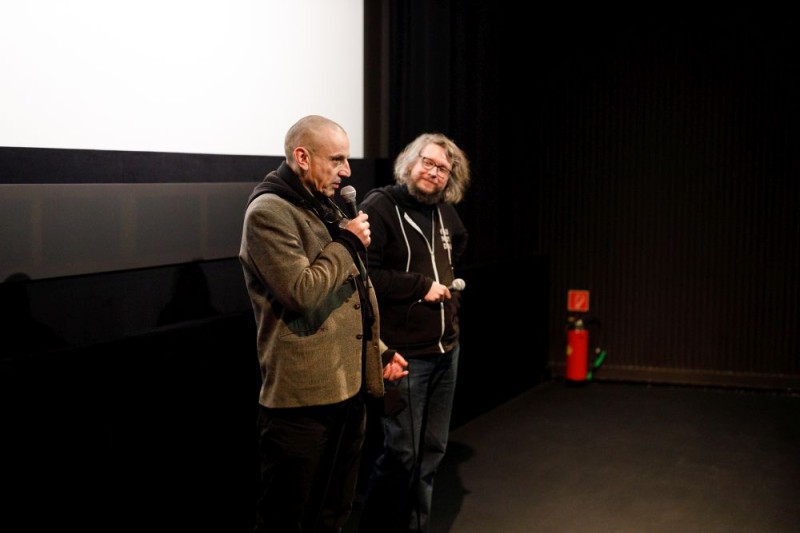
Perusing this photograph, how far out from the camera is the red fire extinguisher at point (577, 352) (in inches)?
213

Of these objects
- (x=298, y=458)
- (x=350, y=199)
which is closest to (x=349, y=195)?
(x=350, y=199)

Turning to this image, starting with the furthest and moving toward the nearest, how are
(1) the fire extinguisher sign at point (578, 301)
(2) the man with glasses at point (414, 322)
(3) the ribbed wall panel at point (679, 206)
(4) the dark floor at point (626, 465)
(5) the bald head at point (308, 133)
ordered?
(1) the fire extinguisher sign at point (578, 301) < (3) the ribbed wall panel at point (679, 206) < (4) the dark floor at point (626, 465) < (2) the man with glasses at point (414, 322) < (5) the bald head at point (308, 133)

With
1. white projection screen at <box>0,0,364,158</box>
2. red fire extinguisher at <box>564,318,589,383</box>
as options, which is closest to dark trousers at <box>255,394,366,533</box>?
white projection screen at <box>0,0,364,158</box>

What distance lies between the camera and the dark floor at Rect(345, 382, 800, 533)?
327 centimetres

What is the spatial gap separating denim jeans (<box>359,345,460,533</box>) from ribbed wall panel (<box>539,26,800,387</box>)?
9.75 feet

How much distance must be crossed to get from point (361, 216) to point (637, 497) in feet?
6.41

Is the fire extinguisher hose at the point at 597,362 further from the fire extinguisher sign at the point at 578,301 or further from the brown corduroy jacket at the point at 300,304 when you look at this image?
the brown corduroy jacket at the point at 300,304

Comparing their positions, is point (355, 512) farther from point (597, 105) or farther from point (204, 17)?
point (597, 105)

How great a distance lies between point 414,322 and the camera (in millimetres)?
2729

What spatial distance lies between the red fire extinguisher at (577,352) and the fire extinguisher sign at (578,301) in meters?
0.20

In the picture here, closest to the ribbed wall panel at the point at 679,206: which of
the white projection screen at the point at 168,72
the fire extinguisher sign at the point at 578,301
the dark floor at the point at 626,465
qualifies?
the fire extinguisher sign at the point at 578,301

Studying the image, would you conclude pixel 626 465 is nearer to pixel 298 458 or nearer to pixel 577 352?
pixel 577 352

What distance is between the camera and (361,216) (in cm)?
213

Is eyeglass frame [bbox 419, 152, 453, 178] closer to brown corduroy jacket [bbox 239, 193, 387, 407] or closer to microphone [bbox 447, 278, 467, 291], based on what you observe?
microphone [bbox 447, 278, 467, 291]
